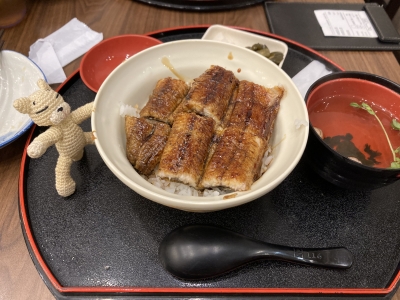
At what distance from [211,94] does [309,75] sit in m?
0.79

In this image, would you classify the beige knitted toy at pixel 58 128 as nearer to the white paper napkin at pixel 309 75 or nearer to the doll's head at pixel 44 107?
the doll's head at pixel 44 107

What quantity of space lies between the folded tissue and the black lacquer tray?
55 centimetres

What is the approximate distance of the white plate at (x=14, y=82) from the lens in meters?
1.65

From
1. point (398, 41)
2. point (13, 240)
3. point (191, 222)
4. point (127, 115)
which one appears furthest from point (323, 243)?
point (398, 41)

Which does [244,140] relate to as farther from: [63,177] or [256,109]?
[63,177]

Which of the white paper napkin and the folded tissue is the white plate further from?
the white paper napkin

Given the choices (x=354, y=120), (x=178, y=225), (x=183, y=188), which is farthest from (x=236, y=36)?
(x=178, y=225)

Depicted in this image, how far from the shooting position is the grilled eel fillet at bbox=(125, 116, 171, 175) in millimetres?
1262

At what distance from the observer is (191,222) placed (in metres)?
1.29

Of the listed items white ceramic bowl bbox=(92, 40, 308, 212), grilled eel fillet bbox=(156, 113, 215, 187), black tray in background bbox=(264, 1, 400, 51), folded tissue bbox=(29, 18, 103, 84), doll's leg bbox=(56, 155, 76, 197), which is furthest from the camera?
black tray in background bbox=(264, 1, 400, 51)

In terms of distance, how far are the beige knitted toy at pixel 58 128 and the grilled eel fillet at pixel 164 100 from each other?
0.27 meters

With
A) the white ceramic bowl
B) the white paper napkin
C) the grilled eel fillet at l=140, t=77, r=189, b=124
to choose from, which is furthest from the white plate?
the white paper napkin

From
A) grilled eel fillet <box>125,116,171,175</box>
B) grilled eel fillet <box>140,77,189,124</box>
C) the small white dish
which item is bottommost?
grilled eel fillet <box>125,116,171,175</box>

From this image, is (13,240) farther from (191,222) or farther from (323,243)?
(323,243)
